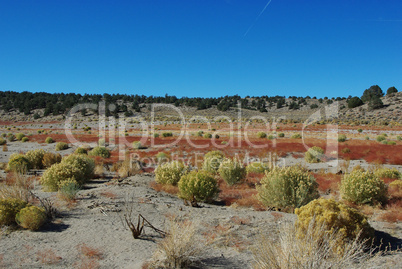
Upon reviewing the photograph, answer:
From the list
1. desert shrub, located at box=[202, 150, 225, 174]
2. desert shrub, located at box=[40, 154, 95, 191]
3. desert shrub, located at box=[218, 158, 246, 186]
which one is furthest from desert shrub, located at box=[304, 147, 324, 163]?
desert shrub, located at box=[40, 154, 95, 191]

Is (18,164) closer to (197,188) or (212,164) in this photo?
(212,164)

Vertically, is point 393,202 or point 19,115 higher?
point 19,115

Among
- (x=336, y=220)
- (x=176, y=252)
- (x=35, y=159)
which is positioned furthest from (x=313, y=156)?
(x=35, y=159)

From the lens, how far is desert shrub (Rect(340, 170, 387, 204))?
922cm

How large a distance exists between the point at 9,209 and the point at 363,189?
1042 cm

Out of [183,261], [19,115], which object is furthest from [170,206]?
[19,115]

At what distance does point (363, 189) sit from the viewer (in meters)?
9.23

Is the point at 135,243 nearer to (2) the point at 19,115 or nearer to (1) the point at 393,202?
(1) the point at 393,202

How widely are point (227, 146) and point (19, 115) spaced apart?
88731mm

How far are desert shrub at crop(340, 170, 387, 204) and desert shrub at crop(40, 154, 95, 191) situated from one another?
10.2 meters

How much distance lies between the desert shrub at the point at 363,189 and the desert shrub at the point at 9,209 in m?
9.94

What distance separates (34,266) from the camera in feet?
16.5

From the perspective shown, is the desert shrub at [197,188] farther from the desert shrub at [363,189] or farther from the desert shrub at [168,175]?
the desert shrub at [363,189]

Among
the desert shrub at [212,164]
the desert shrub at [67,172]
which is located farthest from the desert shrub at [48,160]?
the desert shrub at [212,164]
